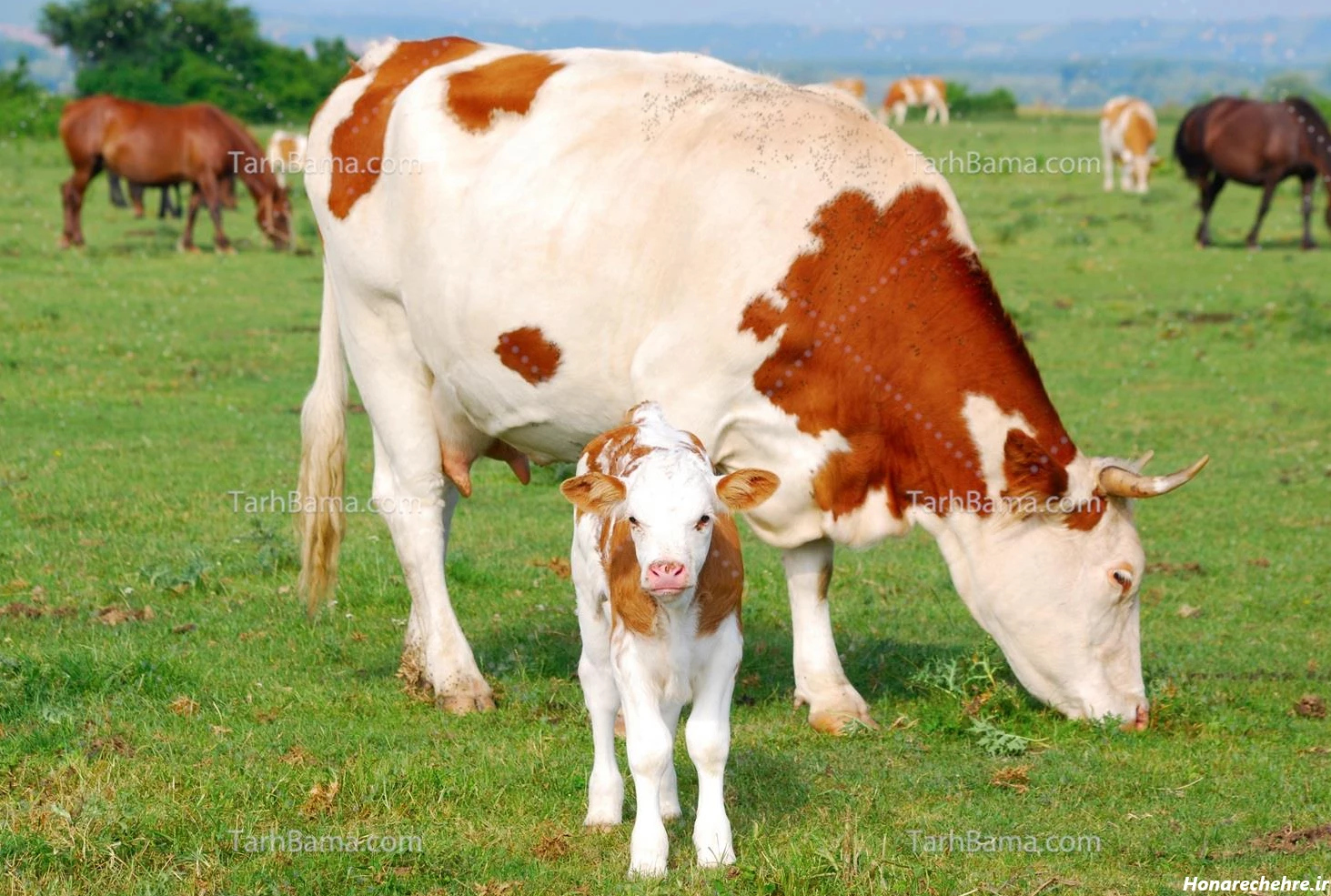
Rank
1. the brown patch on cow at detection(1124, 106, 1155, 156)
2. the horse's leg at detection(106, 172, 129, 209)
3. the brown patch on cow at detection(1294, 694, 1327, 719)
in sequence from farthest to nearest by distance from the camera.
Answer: the brown patch on cow at detection(1124, 106, 1155, 156)
the horse's leg at detection(106, 172, 129, 209)
the brown patch on cow at detection(1294, 694, 1327, 719)

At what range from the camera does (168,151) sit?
81.7 ft

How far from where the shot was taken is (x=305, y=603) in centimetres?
806

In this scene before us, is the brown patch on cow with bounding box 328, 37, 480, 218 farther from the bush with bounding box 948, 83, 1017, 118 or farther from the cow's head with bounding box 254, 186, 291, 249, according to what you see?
the bush with bounding box 948, 83, 1017, 118

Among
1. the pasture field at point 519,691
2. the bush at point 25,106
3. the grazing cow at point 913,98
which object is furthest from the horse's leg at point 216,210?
the grazing cow at point 913,98

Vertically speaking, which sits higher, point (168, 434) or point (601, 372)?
point (601, 372)

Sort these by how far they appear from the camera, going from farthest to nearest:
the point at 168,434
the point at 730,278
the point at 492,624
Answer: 1. the point at 168,434
2. the point at 492,624
3. the point at 730,278

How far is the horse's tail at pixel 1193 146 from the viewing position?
25.9 metres

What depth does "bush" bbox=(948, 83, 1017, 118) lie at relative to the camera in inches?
2168

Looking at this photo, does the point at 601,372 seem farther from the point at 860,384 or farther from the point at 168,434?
the point at 168,434

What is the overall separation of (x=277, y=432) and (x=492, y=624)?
4.88m

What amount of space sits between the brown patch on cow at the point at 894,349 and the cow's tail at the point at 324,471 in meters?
2.52

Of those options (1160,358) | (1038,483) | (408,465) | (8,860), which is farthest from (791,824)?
(1160,358)

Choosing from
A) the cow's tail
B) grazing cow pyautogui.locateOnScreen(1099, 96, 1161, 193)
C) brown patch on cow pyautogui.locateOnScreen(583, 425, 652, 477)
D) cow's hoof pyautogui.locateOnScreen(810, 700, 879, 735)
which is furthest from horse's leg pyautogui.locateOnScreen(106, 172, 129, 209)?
brown patch on cow pyautogui.locateOnScreen(583, 425, 652, 477)

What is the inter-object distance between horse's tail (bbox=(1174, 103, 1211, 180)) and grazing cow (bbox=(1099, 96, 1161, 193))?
5937 mm
